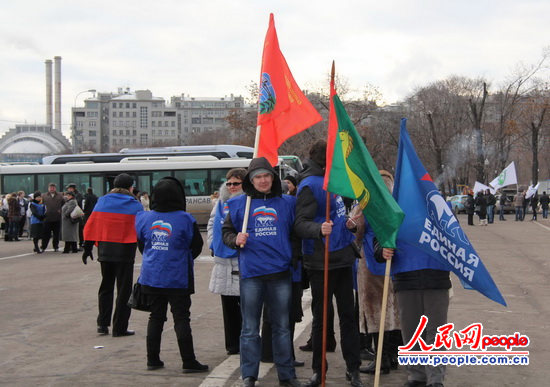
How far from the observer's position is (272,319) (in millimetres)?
6188

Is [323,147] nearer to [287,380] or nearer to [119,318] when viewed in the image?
[287,380]

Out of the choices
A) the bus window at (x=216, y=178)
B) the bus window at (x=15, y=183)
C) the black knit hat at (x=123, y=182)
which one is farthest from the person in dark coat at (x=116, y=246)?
the bus window at (x=15, y=183)

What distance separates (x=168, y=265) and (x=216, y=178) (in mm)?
25844

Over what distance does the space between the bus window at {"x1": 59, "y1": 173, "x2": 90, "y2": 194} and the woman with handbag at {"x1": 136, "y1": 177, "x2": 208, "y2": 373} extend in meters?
27.3

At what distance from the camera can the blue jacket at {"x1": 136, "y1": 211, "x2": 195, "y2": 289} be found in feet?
22.4

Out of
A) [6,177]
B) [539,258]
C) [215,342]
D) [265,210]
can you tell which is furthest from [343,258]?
[6,177]

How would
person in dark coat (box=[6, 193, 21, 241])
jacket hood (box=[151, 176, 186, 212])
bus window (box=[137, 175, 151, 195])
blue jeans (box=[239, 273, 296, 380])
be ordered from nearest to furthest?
blue jeans (box=[239, 273, 296, 380]), jacket hood (box=[151, 176, 186, 212]), person in dark coat (box=[6, 193, 21, 241]), bus window (box=[137, 175, 151, 195])

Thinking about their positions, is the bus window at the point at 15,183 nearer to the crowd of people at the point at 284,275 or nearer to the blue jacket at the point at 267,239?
the crowd of people at the point at 284,275

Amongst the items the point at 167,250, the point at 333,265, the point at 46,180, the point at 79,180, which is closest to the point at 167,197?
the point at 167,250

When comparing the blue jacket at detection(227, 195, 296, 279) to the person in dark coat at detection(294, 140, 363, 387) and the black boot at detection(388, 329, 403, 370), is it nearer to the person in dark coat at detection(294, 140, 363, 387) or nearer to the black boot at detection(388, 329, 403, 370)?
the person in dark coat at detection(294, 140, 363, 387)

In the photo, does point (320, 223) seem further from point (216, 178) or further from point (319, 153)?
point (216, 178)

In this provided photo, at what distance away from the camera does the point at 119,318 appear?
333 inches

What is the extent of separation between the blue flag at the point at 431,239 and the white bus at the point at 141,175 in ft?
85.7

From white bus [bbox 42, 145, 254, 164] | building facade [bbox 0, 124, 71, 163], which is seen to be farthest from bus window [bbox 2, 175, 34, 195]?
building facade [bbox 0, 124, 71, 163]
